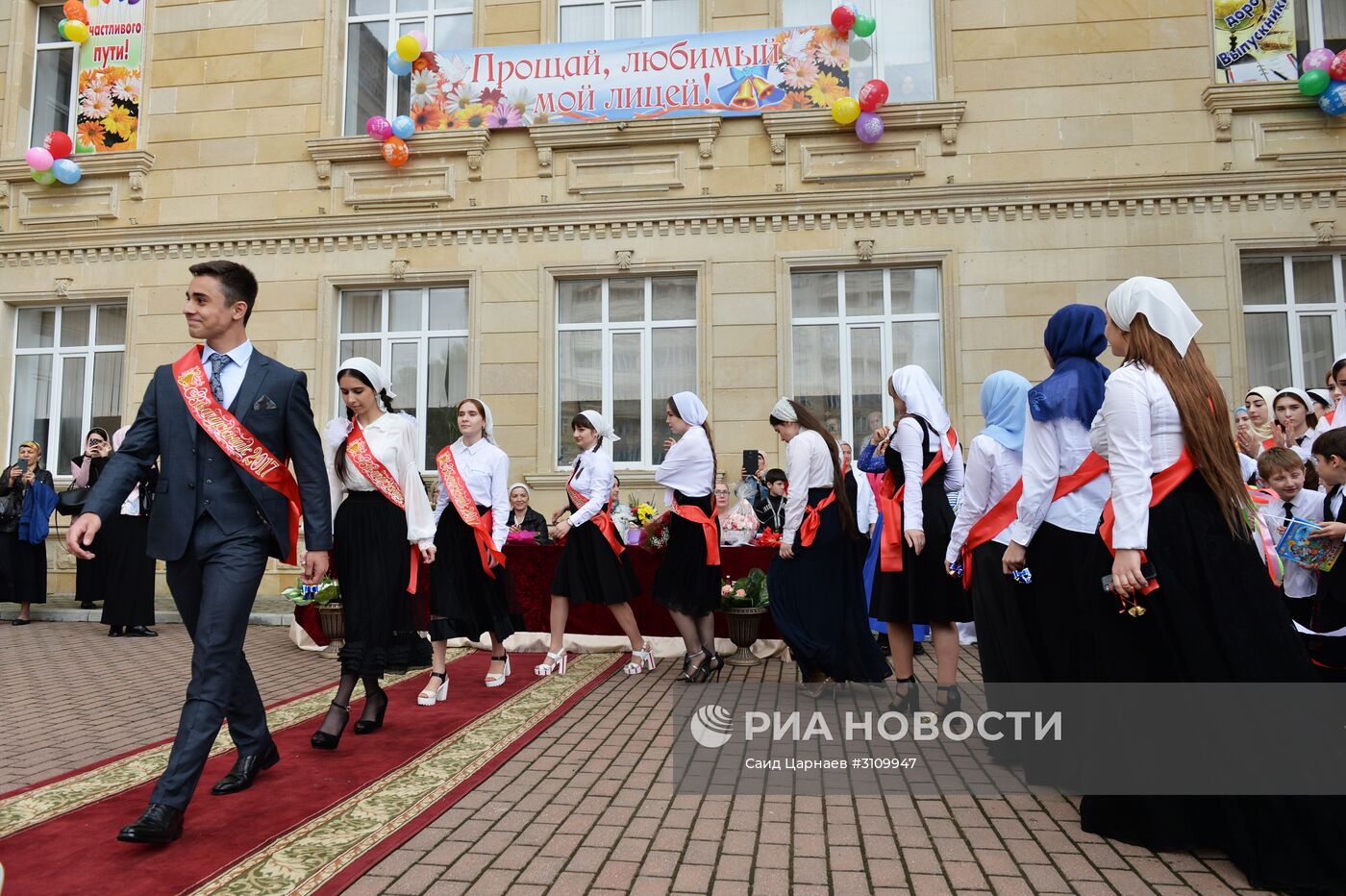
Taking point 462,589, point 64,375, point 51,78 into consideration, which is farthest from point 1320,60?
point 51,78

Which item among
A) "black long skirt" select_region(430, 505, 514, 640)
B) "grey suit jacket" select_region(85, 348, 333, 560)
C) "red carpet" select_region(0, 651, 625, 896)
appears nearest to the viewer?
"red carpet" select_region(0, 651, 625, 896)

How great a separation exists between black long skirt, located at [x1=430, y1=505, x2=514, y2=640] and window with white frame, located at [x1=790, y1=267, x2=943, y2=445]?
6.13 metres

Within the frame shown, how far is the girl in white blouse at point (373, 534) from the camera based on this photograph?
190 inches

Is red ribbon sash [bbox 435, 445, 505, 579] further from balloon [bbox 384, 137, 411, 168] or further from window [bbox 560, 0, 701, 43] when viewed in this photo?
window [bbox 560, 0, 701, 43]

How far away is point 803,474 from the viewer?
19.5 feet

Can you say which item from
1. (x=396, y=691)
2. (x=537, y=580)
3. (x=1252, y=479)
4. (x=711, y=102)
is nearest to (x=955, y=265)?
(x=711, y=102)

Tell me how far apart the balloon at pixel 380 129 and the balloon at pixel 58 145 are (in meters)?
4.70

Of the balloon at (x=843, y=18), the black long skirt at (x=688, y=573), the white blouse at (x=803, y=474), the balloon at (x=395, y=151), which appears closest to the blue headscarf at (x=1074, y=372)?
→ the white blouse at (x=803, y=474)

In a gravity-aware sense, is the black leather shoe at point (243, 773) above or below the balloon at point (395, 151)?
below

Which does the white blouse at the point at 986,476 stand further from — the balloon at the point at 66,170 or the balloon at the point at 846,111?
the balloon at the point at 66,170

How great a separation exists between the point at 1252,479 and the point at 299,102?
12.2 m

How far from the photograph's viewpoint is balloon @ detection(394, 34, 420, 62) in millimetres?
11922

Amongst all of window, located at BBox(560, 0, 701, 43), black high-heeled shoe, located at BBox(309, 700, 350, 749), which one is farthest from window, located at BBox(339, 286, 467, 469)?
black high-heeled shoe, located at BBox(309, 700, 350, 749)

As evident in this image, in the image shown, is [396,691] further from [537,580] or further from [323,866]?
[323,866]
